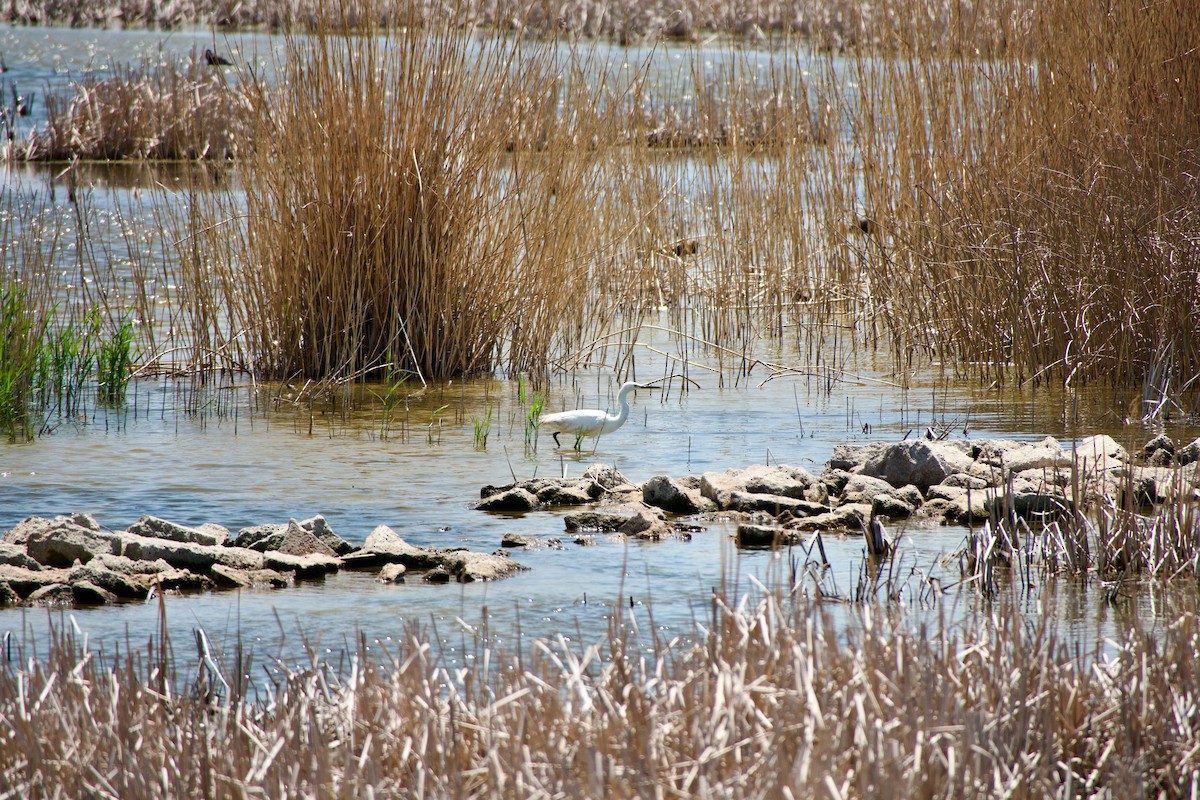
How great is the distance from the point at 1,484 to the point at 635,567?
2474mm

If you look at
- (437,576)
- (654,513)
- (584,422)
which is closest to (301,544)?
(437,576)

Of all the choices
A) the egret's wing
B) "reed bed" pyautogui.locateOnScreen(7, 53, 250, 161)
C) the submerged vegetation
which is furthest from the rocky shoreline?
"reed bed" pyautogui.locateOnScreen(7, 53, 250, 161)

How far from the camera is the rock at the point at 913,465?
502 cm

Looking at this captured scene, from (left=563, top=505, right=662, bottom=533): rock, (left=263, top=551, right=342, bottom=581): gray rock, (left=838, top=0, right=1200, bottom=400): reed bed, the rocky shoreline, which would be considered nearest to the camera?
the rocky shoreline

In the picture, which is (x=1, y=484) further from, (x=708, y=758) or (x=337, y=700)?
(x=708, y=758)

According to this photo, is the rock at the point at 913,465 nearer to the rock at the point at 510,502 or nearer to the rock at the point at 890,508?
the rock at the point at 890,508

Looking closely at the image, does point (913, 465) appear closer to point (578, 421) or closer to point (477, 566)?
point (578, 421)

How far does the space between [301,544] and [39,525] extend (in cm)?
78

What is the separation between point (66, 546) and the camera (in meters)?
4.11

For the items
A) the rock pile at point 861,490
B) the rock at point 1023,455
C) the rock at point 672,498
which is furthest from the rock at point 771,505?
the rock at point 1023,455

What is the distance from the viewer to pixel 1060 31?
706 cm

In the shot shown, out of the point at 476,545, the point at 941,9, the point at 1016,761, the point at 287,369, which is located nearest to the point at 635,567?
the point at 476,545

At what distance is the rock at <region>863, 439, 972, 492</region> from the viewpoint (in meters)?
5.02

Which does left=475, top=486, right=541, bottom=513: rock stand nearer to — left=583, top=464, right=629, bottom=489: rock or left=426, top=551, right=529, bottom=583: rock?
left=583, top=464, right=629, bottom=489: rock
